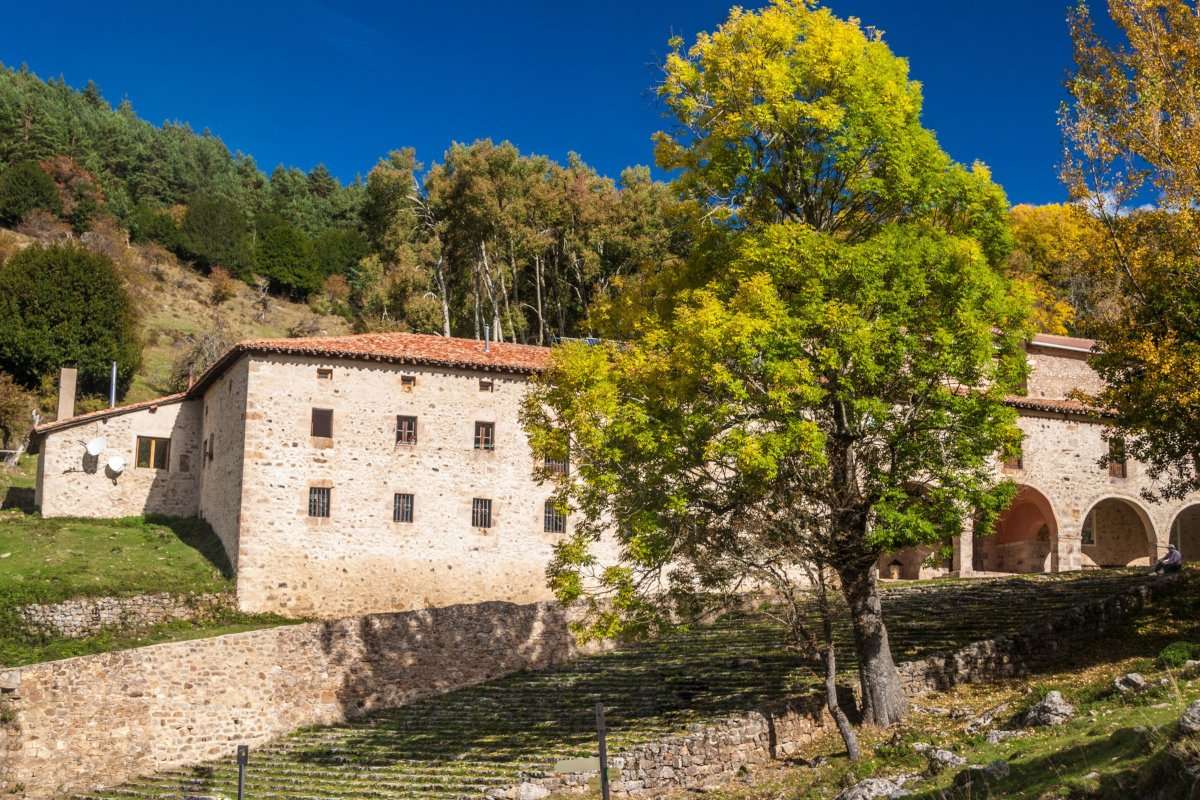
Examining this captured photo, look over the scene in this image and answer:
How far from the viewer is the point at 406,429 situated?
3397cm

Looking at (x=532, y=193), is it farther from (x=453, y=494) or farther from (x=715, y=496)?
(x=715, y=496)

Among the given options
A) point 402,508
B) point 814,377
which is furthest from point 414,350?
point 814,377

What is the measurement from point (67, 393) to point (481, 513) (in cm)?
1729

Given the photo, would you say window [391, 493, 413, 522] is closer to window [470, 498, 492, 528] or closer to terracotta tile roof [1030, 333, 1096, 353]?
window [470, 498, 492, 528]

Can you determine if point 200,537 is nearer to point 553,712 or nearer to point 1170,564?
point 553,712

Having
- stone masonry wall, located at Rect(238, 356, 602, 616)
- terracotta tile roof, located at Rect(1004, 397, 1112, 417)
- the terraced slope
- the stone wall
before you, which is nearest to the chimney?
the stone wall

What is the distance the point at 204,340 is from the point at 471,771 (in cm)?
4277

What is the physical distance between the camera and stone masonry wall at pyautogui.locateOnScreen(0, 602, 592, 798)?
23688mm

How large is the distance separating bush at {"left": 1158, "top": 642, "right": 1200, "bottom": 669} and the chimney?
35.2 metres

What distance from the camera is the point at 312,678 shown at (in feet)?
86.6

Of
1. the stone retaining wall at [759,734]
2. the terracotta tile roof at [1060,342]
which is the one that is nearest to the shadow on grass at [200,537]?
the stone retaining wall at [759,734]

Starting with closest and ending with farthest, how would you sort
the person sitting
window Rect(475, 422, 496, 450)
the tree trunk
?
the tree trunk < the person sitting < window Rect(475, 422, 496, 450)

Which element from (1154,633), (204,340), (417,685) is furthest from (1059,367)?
(204,340)

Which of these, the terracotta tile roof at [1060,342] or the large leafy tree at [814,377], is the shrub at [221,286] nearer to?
the terracotta tile roof at [1060,342]
